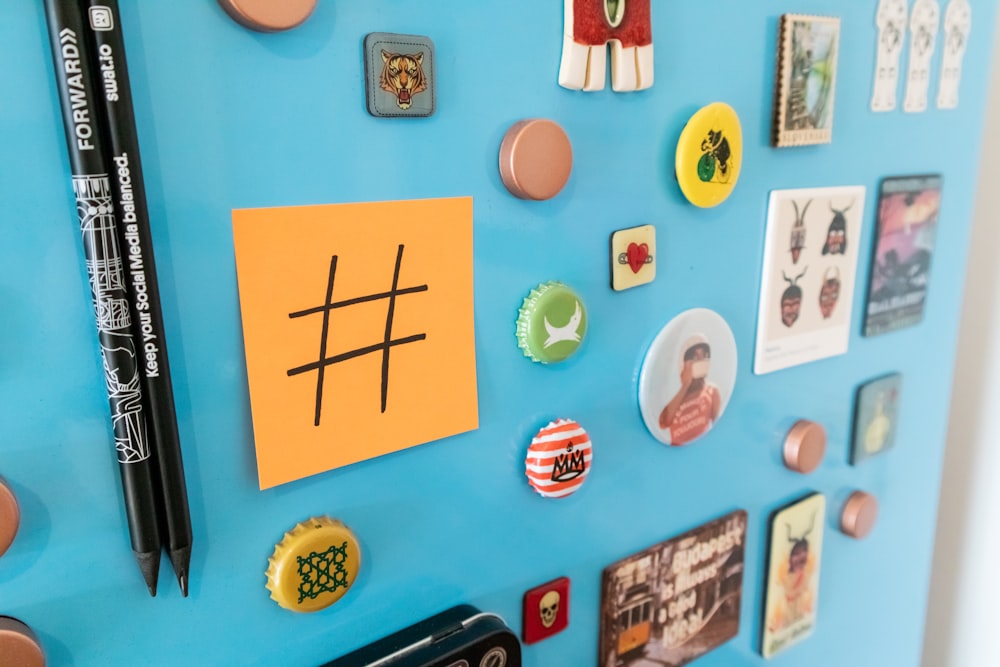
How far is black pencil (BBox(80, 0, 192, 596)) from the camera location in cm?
32

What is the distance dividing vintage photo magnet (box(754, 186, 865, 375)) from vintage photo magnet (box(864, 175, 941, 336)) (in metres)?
0.04

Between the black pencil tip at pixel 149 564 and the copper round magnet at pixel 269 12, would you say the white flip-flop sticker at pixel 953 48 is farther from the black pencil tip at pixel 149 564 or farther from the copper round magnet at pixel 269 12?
the black pencil tip at pixel 149 564

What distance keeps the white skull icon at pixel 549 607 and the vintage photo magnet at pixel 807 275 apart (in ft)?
0.88

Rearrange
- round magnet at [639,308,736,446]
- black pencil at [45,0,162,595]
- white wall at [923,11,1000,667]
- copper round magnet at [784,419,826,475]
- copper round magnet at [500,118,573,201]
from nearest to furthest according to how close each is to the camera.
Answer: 1. black pencil at [45,0,162,595]
2. copper round magnet at [500,118,573,201]
3. round magnet at [639,308,736,446]
4. copper round magnet at [784,419,826,475]
5. white wall at [923,11,1000,667]

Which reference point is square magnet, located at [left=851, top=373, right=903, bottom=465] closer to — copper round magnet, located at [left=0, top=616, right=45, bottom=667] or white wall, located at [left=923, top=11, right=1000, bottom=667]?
white wall, located at [left=923, top=11, right=1000, bottom=667]

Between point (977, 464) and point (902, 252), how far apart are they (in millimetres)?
374

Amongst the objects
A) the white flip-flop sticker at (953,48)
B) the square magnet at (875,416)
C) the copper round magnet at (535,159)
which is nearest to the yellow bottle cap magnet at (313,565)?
the copper round magnet at (535,159)

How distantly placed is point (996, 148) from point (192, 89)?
96 cm

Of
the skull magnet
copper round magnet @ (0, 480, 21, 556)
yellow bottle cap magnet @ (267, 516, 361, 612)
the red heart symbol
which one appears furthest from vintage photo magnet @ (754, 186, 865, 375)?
copper round magnet @ (0, 480, 21, 556)

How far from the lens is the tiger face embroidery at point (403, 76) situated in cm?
40

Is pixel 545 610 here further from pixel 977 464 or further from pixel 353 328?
pixel 977 464

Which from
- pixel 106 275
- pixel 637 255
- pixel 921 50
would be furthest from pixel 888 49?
pixel 106 275

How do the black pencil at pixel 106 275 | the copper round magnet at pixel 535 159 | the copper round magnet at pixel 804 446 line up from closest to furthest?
the black pencil at pixel 106 275
the copper round magnet at pixel 535 159
the copper round magnet at pixel 804 446

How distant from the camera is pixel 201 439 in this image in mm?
385
